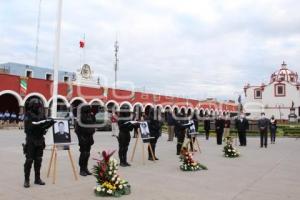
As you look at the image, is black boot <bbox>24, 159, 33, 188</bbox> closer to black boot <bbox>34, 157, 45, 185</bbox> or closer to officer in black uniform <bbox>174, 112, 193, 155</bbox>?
black boot <bbox>34, 157, 45, 185</bbox>

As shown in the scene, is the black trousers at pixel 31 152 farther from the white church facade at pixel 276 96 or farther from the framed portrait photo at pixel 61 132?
the white church facade at pixel 276 96

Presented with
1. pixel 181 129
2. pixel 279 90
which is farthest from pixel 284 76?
pixel 181 129

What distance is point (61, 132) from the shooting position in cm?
875

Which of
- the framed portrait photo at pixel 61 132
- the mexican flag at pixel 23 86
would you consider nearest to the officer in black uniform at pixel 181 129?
the framed portrait photo at pixel 61 132

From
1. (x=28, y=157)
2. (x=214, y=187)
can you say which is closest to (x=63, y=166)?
(x=28, y=157)

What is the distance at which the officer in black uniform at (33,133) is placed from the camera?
746 centimetres

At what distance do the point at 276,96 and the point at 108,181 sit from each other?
71562 mm

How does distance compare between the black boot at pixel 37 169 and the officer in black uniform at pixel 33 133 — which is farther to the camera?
the black boot at pixel 37 169

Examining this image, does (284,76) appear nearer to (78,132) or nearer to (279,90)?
(279,90)

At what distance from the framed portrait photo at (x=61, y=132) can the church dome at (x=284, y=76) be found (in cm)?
7226

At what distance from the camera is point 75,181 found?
8.23 meters

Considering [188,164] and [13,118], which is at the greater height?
[13,118]

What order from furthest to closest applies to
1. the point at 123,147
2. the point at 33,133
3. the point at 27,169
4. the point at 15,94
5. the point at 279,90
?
the point at 279,90
the point at 15,94
the point at 123,147
the point at 33,133
the point at 27,169

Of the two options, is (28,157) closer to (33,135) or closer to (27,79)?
(33,135)
